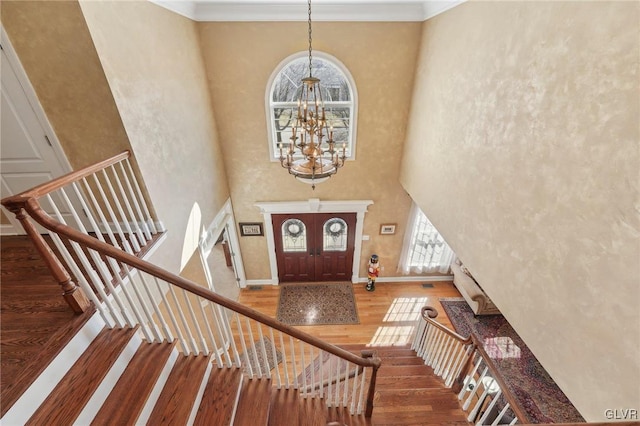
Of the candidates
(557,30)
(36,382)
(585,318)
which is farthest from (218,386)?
(557,30)

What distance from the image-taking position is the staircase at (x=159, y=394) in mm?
1586

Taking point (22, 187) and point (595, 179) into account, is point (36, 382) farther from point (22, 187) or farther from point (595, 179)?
point (595, 179)

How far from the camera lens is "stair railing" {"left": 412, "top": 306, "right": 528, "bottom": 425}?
274 cm

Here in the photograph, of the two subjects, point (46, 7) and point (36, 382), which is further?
point (46, 7)

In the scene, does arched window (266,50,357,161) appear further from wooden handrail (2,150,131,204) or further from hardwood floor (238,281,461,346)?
hardwood floor (238,281,461,346)

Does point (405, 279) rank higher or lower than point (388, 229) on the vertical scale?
lower

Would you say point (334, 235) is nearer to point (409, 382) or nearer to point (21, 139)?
point (409, 382)

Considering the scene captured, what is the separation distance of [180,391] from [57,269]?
1161mm

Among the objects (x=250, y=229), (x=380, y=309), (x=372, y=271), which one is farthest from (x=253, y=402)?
(x=372, y=271)

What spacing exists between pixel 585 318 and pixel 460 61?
2.80 m

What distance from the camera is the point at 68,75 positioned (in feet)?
7.43

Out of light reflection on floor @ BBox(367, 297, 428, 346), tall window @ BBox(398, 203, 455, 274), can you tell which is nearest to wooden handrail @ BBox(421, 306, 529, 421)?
light reflection on floor @ BBox(367, 297, 428, 346)

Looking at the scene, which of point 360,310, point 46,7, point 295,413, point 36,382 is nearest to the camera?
point 36,382

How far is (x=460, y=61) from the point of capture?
3.11 m
